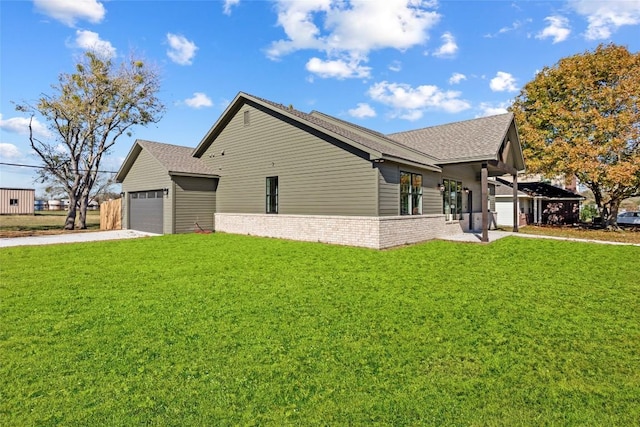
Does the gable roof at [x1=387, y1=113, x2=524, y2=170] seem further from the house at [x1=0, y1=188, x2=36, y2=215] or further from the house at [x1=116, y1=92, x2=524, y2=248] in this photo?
the house at [x1=0, y1=188, x2=36, y2=215]

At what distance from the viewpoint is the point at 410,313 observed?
15.3ft

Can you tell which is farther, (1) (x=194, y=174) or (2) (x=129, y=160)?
(2) (x=129, y=160)

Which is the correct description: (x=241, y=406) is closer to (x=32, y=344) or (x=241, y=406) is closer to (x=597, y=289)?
(x=32, y=344)

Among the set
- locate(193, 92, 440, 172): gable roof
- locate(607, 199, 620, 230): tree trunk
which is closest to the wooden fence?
locate(193, 92, 440, 172): gable roof

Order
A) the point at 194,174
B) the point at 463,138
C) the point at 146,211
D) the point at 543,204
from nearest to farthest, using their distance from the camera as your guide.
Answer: the point at 463,138 → the point at 194,174 → the point at 146,211 → the point at 543,204

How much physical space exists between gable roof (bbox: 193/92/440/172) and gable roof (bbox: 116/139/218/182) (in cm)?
102

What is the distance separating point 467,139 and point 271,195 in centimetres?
970

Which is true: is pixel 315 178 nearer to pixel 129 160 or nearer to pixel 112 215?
pixel 129 160

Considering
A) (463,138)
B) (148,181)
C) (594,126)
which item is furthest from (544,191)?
(148,181)

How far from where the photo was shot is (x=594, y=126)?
20.8 meters

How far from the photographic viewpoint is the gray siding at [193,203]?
53.8ft

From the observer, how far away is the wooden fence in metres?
20.5

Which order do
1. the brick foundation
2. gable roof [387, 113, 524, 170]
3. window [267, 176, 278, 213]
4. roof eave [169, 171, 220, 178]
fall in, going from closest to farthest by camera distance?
the brick foundation, gable roof [387, 113, 524, 170], window [267, 176, 278, 213], roof eave [169, 171, 220, 178]

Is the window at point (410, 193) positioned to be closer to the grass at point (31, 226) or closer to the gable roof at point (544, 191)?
the gable roof at point (544, 191)
